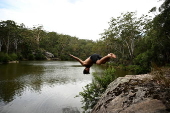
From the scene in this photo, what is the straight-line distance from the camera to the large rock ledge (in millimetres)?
4130

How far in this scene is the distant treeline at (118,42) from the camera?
18.9m

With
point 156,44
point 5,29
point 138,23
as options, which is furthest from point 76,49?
point 156,44

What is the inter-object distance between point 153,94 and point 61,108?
321 inches

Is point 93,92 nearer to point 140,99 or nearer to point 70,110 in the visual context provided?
point 70,110

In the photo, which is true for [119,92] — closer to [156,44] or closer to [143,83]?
[143,83]

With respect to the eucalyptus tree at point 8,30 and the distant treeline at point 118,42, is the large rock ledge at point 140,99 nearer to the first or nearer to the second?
the distant treeline at point 118,42

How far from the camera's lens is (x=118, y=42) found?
39375mm

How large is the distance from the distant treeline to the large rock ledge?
1.01m

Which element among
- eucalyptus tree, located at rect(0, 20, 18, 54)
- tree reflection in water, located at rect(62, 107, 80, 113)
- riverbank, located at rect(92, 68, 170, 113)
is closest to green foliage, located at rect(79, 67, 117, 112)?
tree reflection in water, located at rect(62, 107, 80, 113)

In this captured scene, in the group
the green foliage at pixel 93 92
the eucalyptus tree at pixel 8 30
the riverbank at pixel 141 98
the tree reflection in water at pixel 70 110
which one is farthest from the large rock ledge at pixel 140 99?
the eucalyptus tree at pixel 8 30

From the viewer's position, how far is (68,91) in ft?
50.8

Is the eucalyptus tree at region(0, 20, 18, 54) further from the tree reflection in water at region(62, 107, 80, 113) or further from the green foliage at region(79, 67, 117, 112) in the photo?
the green foliage at region(79, 67, 117, 112)

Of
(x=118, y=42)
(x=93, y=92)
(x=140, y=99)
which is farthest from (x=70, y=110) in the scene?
(x=118, y=42)

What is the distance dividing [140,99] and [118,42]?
35.7 metres
